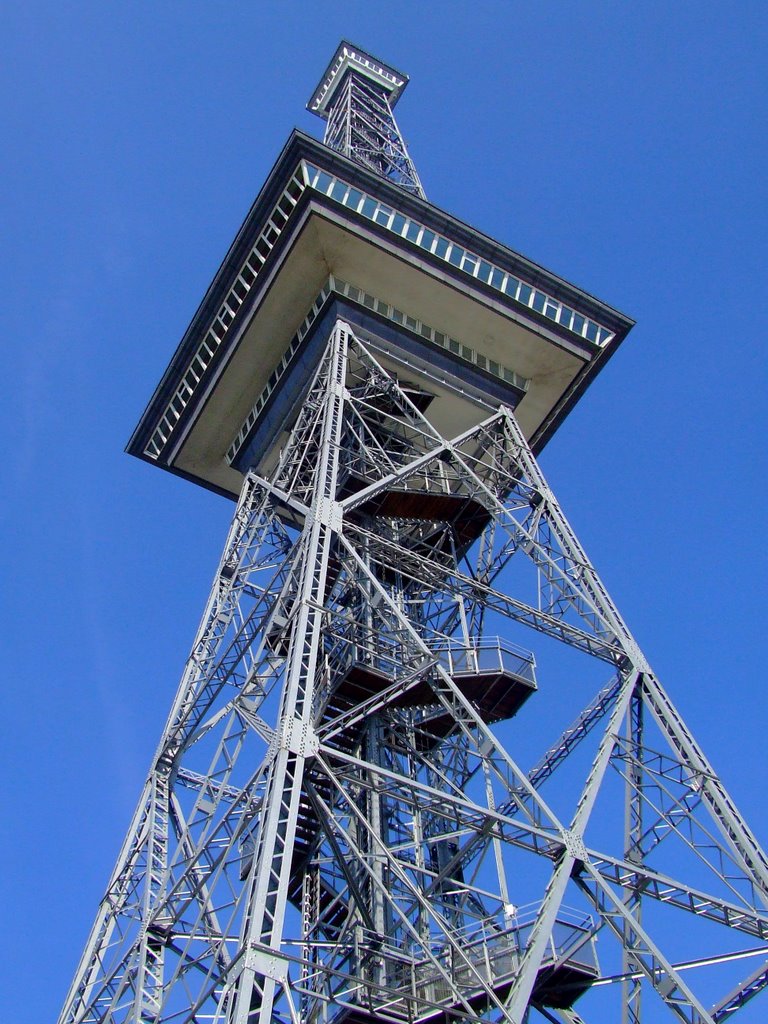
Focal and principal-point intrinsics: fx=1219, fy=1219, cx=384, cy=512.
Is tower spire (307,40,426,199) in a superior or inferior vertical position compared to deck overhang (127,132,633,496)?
superior

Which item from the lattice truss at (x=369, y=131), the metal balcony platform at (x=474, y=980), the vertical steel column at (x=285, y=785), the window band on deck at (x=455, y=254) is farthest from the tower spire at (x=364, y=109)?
the metal balcony platform at (x=474, y=980)

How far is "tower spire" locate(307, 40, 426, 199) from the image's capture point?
45.2 metres

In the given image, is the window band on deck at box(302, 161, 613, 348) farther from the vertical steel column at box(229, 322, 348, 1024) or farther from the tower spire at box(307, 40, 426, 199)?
the tower spire at box(307, 40, 426, 199)

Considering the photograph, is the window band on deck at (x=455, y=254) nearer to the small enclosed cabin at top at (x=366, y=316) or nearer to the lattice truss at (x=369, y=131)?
the small enclosed cabin at top at (x=366, y=316)

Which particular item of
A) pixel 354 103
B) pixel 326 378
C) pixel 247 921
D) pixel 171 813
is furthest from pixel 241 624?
pixel 354 103

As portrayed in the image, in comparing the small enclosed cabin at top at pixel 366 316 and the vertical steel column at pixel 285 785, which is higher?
the small enclosed cabin at top at pixel 366 316

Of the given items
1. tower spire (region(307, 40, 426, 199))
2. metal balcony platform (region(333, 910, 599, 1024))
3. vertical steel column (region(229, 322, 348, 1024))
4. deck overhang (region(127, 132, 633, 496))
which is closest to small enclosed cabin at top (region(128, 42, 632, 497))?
deck overhang (region(127, 132, 633, 496))

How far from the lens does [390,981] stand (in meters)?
19.8

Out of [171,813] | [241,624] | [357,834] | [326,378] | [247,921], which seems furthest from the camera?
[326,378]

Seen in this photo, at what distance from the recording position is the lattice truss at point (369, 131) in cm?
4438

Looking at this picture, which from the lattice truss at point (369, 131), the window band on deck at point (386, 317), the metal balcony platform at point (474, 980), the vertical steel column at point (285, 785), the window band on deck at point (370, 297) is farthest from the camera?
the lattice truss at point (369, 131)

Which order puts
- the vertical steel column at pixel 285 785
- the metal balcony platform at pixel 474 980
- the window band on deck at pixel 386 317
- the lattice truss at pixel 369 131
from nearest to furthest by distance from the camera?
the vertical steel column at pixel 285 785 < the metal balcony platform at pixel 474 980 < the window band on deck at pixel 386 317 < the lattice truss at pixel 369 131

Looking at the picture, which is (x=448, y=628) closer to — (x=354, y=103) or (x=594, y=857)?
(x=594, y=857)

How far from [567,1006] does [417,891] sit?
14.0 ft
